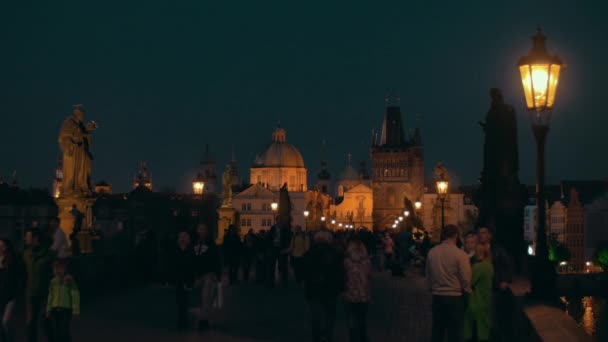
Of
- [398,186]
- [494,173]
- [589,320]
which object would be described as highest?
[398,186]

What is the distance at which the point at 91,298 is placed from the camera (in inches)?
829

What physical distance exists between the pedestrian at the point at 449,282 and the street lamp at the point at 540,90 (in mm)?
2229

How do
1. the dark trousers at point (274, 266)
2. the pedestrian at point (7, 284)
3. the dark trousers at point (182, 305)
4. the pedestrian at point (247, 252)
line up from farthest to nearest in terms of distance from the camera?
the pedestrian at point (247, 252) → the dark trousers at point (274, 266) → the dark trousers at point (182, 305) → the pedestrian at point (7, 284)

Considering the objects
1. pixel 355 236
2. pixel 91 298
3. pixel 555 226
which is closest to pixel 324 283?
pixel 355 236

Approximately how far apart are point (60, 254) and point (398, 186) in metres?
184

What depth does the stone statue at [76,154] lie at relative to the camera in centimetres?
2277

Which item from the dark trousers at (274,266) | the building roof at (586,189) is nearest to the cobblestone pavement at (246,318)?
the dark trousers at (274,266)

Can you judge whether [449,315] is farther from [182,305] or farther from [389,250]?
[389,250]

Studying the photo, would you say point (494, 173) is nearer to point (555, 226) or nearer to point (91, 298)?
point (91, 298)

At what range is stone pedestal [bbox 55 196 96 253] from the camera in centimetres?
2352

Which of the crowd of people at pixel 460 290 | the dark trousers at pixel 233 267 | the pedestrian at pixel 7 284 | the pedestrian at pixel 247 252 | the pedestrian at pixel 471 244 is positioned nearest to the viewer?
the crowd of people at pixel 460 290

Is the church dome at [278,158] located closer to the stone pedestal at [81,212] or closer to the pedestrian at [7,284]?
the stone pedestal at [81,212]

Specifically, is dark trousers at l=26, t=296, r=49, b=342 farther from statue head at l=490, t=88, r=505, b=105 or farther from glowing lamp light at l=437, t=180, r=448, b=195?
glowing lamp light at l=437, t=180, r=448, b=195

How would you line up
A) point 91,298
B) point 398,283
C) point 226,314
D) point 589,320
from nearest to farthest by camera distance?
1. point 226,314
2. point 91,298
3. point 589,320
4. point 398,283
